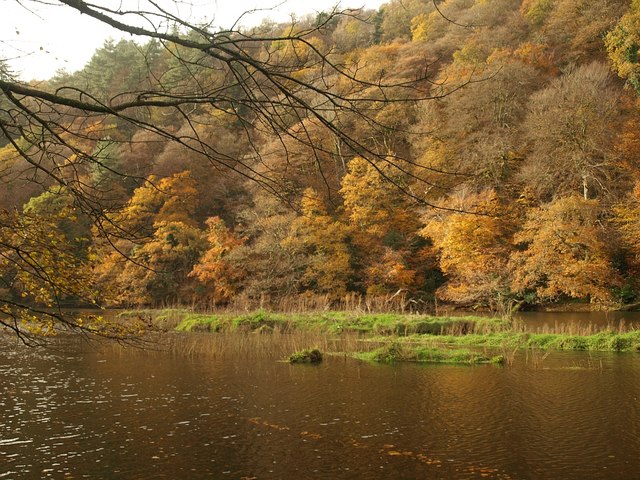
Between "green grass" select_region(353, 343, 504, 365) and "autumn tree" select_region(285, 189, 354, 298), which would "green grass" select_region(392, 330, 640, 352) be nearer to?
"green grass" select_region(353, 343, 504, 365)

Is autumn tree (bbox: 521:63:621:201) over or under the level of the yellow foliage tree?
over

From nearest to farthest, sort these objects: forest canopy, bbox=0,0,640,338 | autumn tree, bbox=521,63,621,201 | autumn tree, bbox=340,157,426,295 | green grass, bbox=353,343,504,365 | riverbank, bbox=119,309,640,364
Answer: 1. green grass, bbox=353,343,504,365
2. riverbank, bbox=119,309,640,364
3. forest canopy, bbox=0,0,640,338
4. autumn tree, bbox=521,63,621,201
5. autumn tree, bbox=340,157,426,295

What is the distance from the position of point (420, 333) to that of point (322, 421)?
9.18m

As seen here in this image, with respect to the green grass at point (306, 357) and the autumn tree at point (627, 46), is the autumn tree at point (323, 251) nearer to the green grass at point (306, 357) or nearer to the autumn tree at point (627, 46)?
the green grass at point (306, 357)

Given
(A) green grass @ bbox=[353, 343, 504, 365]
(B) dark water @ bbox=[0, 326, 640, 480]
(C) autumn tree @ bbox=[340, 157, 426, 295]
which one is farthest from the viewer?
(C) autumn tree @ bbox=[340, 157, 426, 295]

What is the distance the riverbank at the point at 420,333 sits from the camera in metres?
A: 12.8

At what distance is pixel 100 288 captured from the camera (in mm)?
5129

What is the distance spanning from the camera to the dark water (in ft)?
20.0

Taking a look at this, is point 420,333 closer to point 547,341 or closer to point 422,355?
point 547,341

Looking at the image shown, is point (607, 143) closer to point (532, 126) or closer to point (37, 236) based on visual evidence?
point (532, 126)

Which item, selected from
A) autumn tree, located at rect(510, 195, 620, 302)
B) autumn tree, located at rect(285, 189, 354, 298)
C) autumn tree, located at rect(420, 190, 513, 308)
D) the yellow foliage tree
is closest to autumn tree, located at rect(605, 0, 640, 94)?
autumn tree, located at rect(510, 195, 620, 302)

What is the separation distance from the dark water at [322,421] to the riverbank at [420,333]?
97 centimetres

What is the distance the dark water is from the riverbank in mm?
974

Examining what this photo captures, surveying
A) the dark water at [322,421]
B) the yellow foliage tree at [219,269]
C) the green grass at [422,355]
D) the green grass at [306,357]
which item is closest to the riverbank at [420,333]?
the green grass at [422,355]
